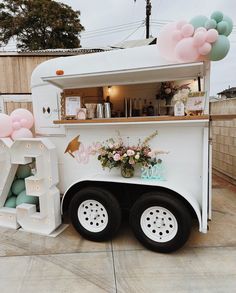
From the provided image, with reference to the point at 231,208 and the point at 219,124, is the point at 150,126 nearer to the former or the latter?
the point at 231,208

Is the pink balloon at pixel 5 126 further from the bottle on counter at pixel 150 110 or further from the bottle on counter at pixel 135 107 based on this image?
the bottle on counter at pixel 150 110

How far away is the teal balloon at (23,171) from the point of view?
3422 millimetres

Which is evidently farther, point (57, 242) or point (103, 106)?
point (103, 106)

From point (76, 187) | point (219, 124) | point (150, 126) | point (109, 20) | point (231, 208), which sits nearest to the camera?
point (150, 126)

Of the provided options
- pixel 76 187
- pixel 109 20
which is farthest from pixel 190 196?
pixel 109 20

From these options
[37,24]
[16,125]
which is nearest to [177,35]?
[16,125]

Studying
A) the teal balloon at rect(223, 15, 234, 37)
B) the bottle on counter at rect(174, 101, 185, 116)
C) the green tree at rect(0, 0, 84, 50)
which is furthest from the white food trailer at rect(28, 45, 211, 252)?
the green tree at rect(0, 0, 84, 50)

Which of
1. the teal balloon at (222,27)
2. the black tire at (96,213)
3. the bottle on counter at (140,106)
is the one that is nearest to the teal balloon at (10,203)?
the black tire at (96,213)

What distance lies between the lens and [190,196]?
8.22 ft

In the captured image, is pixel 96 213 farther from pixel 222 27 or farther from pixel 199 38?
pixel 222 27

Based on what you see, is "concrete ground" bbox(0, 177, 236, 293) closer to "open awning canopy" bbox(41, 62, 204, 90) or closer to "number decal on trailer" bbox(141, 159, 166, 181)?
"number decal on trailer" bbox(141, 159, 166, 181)

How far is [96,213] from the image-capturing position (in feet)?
9.16

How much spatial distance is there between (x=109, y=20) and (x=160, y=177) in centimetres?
1220

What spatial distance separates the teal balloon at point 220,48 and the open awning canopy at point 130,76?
15 centimetres
